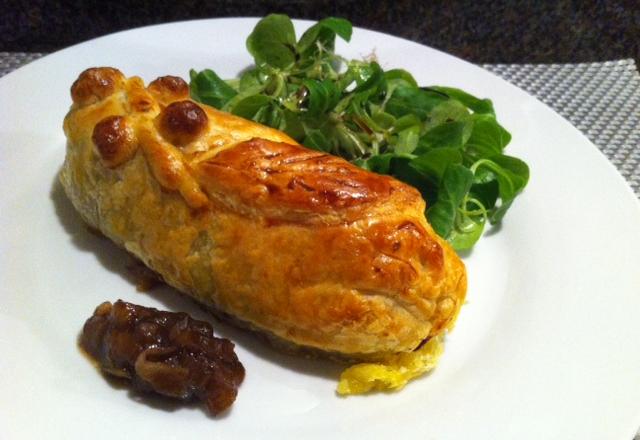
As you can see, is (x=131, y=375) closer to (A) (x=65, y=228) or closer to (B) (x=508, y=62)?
(A) (x=65, y=228)

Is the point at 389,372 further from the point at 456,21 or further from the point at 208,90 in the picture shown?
the point at 456,21

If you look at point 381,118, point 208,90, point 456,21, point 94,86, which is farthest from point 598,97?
point 94,86

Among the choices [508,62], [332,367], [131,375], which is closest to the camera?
[131,375]

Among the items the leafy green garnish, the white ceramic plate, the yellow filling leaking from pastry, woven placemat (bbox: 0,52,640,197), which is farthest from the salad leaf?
the yellow filling leaking from pastry

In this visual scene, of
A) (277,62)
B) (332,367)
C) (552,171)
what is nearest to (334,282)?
(332,367)

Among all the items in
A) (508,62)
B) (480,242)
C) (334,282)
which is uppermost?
(334,282)
